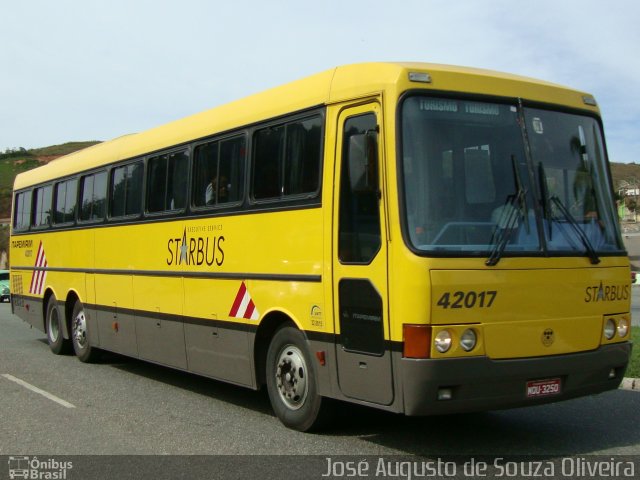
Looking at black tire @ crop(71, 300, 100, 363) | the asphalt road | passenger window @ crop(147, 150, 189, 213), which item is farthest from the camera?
black tire @ crop(71, 300, 100, 363)

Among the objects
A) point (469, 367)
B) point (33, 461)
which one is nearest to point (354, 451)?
point (469, 367)

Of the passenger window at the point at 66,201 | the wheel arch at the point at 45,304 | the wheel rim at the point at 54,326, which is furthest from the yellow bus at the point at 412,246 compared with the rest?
the wheel arch at the point at 45,304

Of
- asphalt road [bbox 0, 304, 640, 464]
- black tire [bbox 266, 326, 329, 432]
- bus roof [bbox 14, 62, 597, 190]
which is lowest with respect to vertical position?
asphalt road [bbox 0, 304, 640, 464]

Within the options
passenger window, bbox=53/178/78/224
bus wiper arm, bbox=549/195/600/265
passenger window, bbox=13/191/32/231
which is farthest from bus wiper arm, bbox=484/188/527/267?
passenger window, bbox=13/191/32/231

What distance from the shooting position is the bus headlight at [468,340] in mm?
6070

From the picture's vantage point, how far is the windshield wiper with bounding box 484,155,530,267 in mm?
6276

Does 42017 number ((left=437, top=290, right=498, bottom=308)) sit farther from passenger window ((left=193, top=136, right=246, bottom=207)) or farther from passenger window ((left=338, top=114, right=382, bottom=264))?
passenger window ((left=193, top=136, right=246, bottom=207))

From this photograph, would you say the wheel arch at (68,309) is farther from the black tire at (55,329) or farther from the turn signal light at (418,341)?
the turn signal light at (418,341)

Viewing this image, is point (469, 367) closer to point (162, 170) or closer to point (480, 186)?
point (480, 186)

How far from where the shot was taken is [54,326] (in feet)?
46.1

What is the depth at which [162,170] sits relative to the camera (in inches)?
404

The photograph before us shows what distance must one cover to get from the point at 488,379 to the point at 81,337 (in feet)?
27.6

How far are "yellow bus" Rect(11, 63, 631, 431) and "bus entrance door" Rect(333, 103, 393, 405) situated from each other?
2 cm

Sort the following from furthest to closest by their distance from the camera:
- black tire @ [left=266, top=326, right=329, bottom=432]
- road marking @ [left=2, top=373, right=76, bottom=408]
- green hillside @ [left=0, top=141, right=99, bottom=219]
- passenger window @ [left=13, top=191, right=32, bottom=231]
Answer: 1. green hillside @ [left=0, top=141, right=99, bottom=219]
2. passenger window @ [left=13, top=191, right=32, bottom=231]
3. road marking @ [left=2, top=373, right=76, bottom=408]
4. black tire @ [left=266, top=326, right=329, bottom=432]
